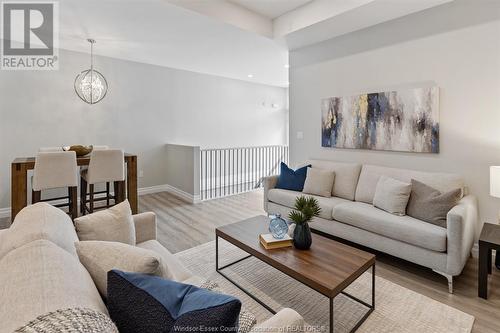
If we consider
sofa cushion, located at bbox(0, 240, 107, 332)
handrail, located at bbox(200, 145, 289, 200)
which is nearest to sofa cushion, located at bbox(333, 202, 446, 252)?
sofa cushion, located at bbox(0, 240, 107, 332)

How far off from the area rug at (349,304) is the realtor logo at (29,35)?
366 centimetres

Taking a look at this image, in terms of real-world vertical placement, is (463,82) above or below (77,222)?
above

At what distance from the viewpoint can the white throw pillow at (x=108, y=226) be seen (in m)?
1.48

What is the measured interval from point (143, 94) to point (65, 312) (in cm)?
538

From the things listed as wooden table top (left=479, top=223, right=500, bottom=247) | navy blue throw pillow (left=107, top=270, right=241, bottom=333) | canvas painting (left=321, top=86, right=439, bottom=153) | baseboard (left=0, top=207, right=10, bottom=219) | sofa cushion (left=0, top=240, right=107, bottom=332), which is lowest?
baseboard (left=0, top=207, right=10, bottom=219)

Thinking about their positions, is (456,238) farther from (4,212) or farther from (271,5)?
(4,212)

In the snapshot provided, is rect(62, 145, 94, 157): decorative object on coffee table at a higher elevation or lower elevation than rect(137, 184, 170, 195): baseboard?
higher

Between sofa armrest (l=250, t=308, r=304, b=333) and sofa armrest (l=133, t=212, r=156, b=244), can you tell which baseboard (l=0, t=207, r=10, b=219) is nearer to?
sofa armrest (l=133, t=212, r=156, b=244)

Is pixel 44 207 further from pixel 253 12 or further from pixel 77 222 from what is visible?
pixel 253 12

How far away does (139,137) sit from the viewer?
5371 mm

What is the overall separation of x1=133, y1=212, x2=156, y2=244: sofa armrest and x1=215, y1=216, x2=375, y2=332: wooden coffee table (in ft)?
1.98

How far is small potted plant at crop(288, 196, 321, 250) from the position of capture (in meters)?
1.90

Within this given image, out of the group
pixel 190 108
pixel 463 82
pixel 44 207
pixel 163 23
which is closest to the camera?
pixel 44 207

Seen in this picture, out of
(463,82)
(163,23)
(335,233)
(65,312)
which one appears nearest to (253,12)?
(163,23)
